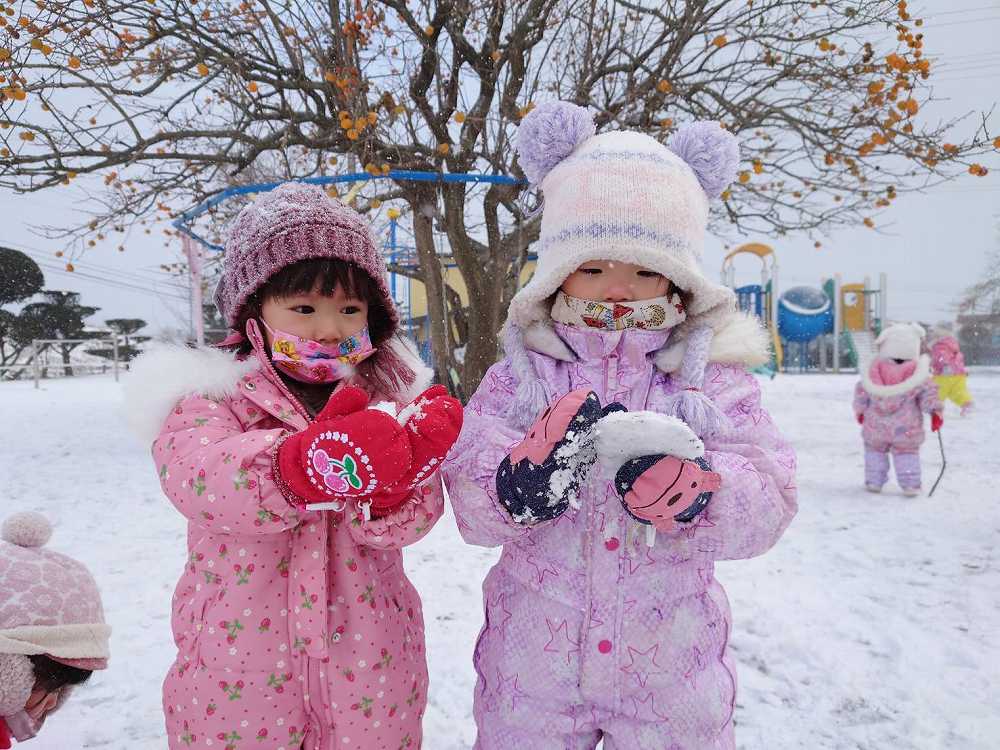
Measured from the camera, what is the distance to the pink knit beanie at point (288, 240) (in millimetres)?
1340

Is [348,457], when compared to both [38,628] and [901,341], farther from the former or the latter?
[901,341]

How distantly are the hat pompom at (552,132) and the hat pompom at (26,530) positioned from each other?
132cm

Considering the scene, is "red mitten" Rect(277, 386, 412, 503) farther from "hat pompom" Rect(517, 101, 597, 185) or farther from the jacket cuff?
"hat pompom" Rect(517, 101, 597, 185)

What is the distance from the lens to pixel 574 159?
4.77 feet

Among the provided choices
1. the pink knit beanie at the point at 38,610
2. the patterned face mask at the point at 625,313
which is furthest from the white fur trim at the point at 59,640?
the patterned face mask at the point at 625,313

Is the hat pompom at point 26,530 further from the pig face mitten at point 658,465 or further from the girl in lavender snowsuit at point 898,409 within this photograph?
the girl in lavender snowsuit at point 898,409

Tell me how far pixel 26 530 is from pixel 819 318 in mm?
21374

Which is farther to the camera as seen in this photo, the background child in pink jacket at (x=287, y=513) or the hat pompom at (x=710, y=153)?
the hat pompom at (x=710, y=153)

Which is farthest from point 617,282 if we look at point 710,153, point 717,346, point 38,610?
point 38,610

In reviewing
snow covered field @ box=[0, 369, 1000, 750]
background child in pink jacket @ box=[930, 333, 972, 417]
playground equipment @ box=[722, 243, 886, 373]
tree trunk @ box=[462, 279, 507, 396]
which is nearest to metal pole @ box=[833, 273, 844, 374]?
playground equipment @ box=[722, 243, 886, 373]

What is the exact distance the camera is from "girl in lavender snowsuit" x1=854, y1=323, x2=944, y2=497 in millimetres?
5758

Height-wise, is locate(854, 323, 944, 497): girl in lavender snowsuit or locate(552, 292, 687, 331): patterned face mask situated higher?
locate(552, 292, 687, 331): patterned face mask

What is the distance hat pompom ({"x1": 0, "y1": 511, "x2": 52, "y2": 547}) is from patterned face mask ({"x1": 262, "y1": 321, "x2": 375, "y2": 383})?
0.60 metres

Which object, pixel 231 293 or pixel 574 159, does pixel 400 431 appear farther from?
pixel 574 159
